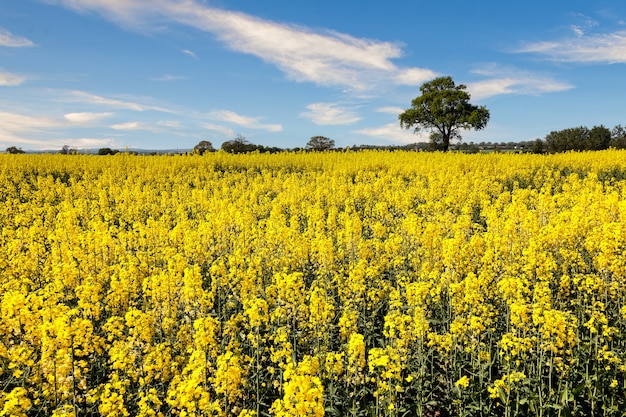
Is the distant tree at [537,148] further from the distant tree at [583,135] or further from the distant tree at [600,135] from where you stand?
the distant tree at [600,135]

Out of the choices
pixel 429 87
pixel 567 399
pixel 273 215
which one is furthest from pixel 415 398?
pixel 429 87

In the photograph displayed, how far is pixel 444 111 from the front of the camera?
2490 inches

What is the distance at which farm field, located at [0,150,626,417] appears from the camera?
14.3 ft

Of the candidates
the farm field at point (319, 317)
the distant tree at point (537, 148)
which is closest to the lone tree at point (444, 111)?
the distant tree at point (537, 148)

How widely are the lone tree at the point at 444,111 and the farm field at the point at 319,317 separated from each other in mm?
51424

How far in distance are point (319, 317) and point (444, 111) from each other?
206ft

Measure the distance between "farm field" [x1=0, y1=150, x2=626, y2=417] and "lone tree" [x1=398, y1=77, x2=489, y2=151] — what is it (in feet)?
169

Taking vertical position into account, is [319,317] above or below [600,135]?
below

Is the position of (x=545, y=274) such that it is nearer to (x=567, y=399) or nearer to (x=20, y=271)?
(x=567, y=399)

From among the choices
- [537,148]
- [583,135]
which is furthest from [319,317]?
[583,135]

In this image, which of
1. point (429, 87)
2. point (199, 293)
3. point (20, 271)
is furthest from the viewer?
point (429, 87)

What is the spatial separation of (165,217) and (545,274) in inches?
371

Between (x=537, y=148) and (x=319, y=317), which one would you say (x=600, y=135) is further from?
(x=319, y=317)

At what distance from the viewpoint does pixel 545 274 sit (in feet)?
22.4
